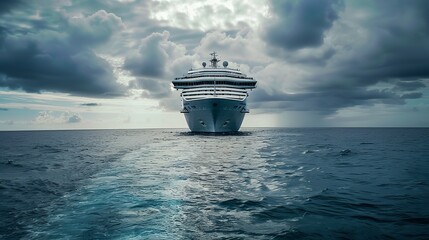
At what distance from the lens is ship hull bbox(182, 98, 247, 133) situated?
2638 inches

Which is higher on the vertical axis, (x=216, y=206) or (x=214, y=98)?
(x=214, y=98)

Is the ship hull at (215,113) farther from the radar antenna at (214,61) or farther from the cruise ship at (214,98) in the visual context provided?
the radar antenna at (214,61)

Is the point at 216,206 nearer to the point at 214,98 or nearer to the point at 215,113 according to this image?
the point at 214,98

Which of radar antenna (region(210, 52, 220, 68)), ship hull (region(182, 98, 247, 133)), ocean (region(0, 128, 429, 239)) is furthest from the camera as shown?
radar antenna (region(210, 52, 220, 68))

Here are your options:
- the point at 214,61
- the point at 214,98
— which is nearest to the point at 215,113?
the point at 214,98

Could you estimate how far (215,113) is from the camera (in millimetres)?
67688

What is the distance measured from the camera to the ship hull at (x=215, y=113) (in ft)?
220

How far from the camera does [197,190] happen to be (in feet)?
45.3

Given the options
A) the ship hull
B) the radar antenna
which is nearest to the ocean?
the ship hull

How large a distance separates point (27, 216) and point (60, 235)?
323cm

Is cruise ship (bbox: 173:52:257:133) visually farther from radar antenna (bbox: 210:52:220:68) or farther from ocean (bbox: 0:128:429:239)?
ocean (bbox: 0:128:429:239)

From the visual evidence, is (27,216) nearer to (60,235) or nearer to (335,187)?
(60,235)

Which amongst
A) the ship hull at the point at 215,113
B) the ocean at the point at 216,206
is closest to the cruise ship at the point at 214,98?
the ship hull at the point at 215,113

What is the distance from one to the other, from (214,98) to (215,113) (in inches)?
163
